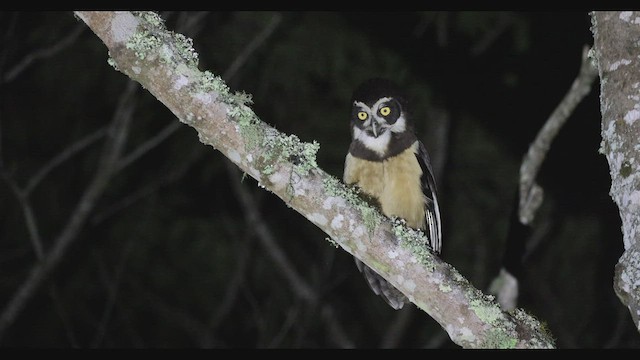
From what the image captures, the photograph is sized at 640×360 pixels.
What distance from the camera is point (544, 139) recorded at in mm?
5676

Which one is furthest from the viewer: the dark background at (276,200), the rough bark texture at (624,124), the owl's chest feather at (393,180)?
the dark background at (276,200)

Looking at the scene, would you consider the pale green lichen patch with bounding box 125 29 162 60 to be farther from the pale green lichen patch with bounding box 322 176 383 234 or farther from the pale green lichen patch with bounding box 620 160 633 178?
the pale green lichen patch with bounding box 620 160 633 178

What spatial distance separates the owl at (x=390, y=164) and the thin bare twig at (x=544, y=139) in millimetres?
985

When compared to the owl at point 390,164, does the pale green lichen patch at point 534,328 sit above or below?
below

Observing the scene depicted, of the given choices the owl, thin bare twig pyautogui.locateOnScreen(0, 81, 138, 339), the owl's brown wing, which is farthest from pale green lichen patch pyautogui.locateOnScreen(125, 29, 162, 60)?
thin bare twig pyautogui.locateOnScreen(0, 81, 138, 339)

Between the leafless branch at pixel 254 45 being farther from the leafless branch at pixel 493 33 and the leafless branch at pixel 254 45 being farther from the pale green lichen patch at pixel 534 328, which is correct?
the pale green lichen patch at pixel 534 328

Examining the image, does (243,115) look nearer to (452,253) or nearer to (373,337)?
(452,253)

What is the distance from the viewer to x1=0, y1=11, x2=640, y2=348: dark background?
8.62 m

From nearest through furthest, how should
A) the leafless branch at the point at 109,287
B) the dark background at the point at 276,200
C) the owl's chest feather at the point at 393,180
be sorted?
the owl's chest feather at the point at 393,180 → the dark background at the point at 276,200 → the leafless branch at the point at 109,287

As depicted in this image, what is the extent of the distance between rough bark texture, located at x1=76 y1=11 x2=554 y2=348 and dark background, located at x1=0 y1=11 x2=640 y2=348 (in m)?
5.02

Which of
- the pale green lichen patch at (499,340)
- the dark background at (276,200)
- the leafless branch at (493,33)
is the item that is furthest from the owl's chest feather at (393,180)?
the leafless branch at (493,33)

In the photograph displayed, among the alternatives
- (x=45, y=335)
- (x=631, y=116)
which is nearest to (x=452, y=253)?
(x=45, y=335)

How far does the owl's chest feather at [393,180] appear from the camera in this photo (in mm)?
5098

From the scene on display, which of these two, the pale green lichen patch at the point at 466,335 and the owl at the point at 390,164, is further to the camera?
the owl at the point at 390,164
